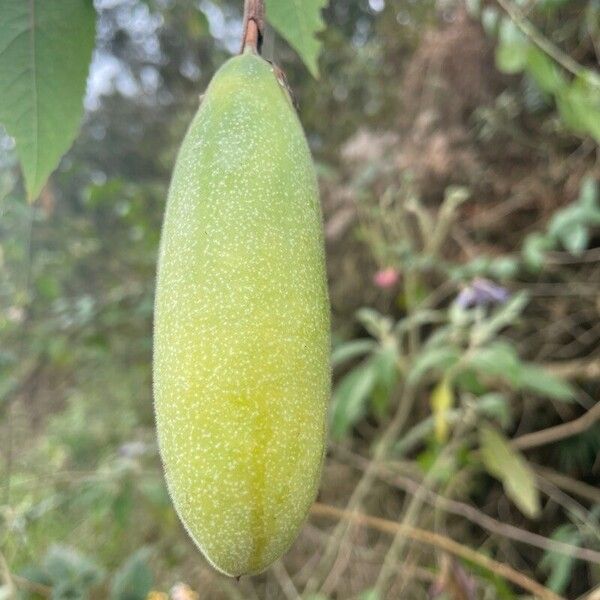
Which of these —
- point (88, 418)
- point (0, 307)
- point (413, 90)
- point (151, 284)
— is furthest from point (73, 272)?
point (413, 90)

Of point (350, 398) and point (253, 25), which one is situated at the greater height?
point (253, 25)

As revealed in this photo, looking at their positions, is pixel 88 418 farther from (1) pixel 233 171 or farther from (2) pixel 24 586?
(1) pixel 233 171

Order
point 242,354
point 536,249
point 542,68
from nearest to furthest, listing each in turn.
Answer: point 242,354, point 542,68, point 536,249

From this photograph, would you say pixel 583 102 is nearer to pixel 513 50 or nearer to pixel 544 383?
pixel 513 50

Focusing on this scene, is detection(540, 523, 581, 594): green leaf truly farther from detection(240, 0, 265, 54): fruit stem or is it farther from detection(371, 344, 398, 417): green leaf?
detection(240, 0, 265, 54): fruit stem

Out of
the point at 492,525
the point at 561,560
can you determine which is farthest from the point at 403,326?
the point at 561,560

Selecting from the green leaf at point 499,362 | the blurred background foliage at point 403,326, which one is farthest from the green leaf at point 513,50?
the green leaf at point 499,362

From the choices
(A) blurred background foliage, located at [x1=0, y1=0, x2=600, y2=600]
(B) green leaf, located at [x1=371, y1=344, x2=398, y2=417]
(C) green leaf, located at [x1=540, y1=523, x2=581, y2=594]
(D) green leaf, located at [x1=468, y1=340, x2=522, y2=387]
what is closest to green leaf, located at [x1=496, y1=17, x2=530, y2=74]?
(A) blurred background foliage, located at [x1=0, y1=0, x2=600, y2=600]
